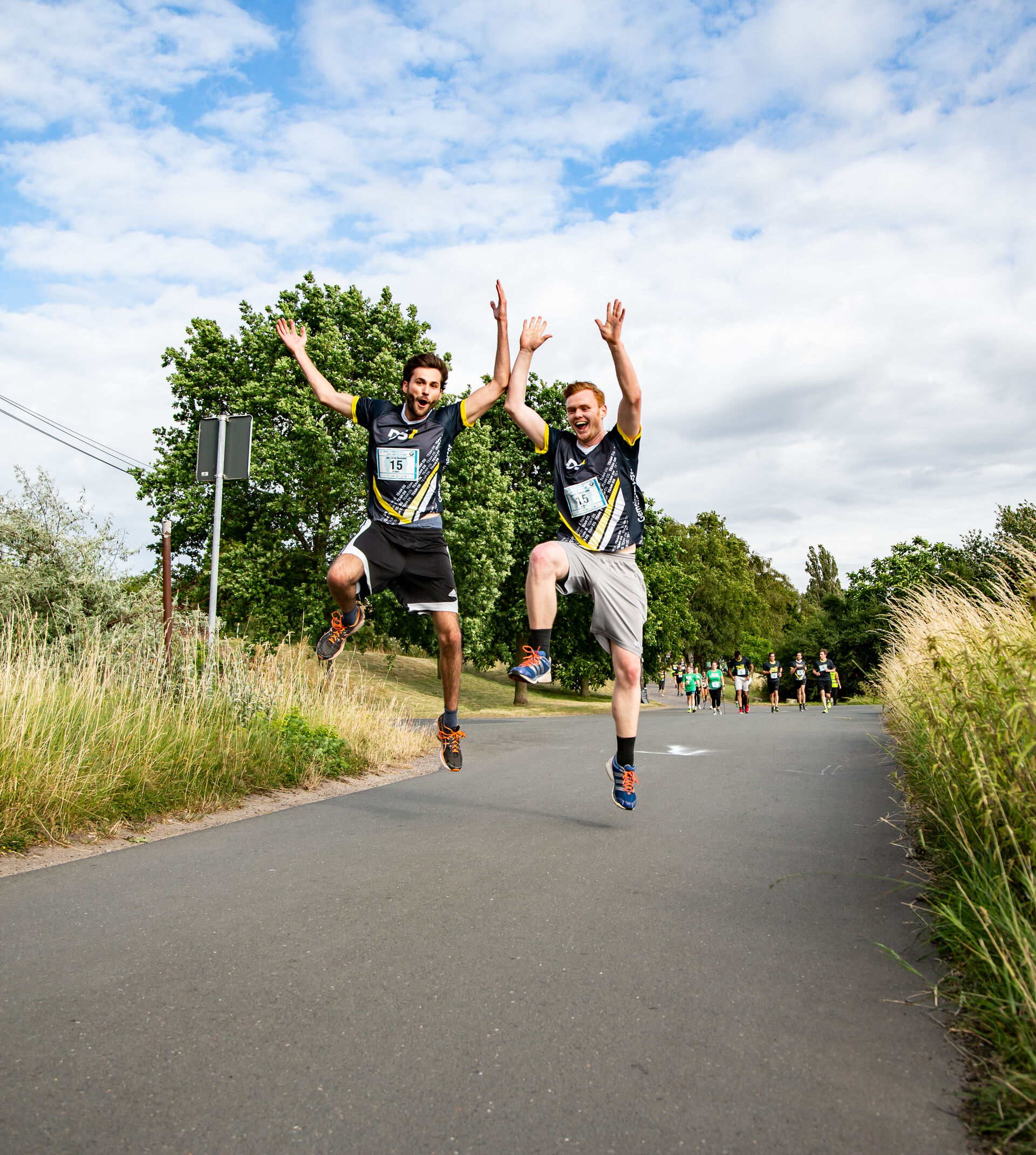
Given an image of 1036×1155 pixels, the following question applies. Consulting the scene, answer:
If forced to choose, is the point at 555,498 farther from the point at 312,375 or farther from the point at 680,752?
the point at 680,752

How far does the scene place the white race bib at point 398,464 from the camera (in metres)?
5.89

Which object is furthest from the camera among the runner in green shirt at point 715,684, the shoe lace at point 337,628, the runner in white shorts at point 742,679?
the runner in green shirt at point 715,684

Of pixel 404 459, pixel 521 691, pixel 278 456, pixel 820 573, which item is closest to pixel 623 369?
pixel 404 459

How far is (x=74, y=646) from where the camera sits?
9.71m

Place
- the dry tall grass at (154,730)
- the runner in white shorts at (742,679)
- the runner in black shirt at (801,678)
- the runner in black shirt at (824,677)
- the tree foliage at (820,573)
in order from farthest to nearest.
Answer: the tree foliage at (820,573), the runner in white shorts at (742,679), the runner in black shirt at (824,677), the runner in black shirt at (801,678), the dry tall grass at (154,730)

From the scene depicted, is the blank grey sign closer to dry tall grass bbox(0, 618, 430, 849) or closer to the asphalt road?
dry tall grass bbox(0, 618, 430, 849)

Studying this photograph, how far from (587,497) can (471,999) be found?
3524 millimetres

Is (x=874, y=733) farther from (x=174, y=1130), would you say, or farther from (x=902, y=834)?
(x=174, y=1130)

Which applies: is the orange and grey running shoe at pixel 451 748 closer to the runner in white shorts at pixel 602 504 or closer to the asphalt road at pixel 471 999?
the asphalt road at pixel 471 999

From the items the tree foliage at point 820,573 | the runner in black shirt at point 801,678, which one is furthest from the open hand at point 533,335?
the tree foliage at point 820,573

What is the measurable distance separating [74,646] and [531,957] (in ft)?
26.8

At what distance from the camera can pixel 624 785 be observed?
233 inches

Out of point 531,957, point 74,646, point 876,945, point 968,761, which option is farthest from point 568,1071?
point 74,646

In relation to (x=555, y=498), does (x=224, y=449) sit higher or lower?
higher
